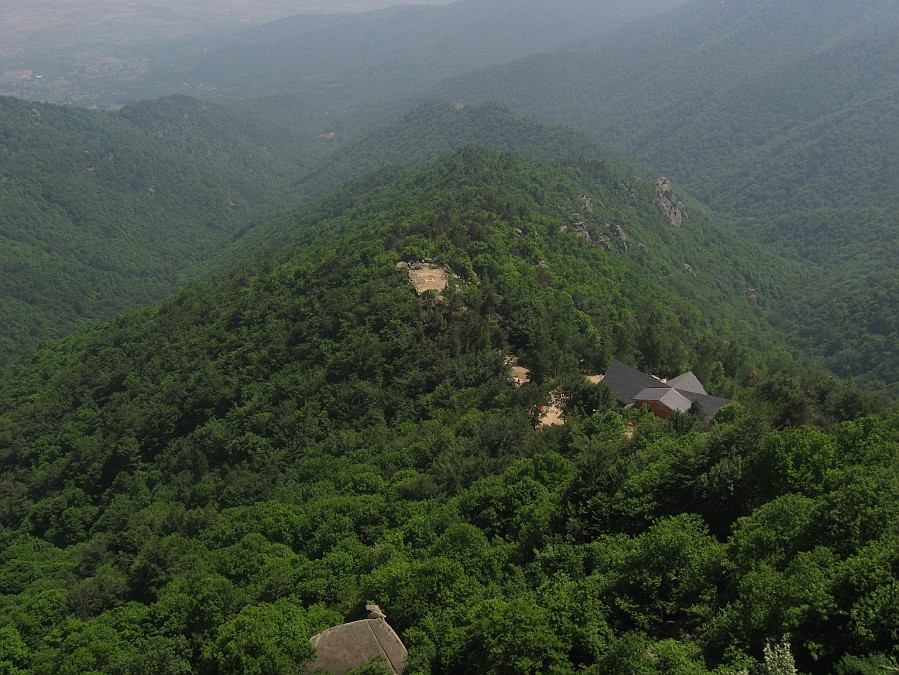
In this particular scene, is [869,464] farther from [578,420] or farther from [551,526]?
[578,420]

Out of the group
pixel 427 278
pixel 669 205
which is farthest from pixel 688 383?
pixel 669 205

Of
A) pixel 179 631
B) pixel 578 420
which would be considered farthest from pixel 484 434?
pixel 179 631

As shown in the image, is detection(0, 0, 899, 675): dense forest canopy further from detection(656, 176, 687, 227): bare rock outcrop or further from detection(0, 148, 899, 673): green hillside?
detection(656, 176, 687, 227): bare rock outcrop

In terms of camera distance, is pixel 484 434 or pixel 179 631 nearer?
pixel 179 631

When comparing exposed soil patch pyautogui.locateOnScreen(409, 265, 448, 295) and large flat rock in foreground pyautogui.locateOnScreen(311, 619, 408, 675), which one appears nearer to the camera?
large flat rock in foreground pyautogui.locateOnScreen(311, 619, 408, 675)

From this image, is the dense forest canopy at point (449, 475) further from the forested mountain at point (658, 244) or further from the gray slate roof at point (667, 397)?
the forested mountain at point (658, 244)

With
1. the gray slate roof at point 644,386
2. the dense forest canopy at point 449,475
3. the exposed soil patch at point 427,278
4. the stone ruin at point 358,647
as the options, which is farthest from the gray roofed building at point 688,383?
the stone ruin at point 358,647

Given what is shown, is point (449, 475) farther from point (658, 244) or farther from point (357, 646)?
point (658, 244)

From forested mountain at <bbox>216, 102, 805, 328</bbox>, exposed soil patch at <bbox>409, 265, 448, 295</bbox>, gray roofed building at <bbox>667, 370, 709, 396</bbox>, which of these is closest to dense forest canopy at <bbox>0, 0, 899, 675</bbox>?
exposed soil patch at <bbox>409, 265, 448, 295</bbox>
